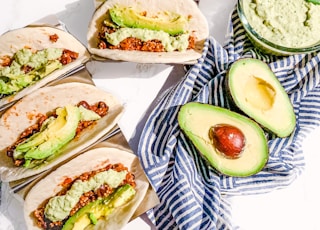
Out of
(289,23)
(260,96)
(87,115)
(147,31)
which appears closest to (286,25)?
(289,23)

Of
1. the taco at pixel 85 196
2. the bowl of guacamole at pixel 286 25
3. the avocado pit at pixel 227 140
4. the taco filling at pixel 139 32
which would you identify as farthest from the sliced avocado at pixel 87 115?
the bowl of guacamole at pixel 286 25

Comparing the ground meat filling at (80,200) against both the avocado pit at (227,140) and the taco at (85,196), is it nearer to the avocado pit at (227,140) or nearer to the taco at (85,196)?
the taco at (85,196)

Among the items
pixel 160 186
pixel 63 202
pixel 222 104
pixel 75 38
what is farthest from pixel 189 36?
pixel 63 202

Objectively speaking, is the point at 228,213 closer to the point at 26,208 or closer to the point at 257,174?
the point at 257,174

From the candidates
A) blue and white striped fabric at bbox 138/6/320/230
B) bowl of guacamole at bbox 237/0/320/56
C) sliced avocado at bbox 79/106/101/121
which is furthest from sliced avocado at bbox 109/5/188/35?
sliced avocado at bbox 79/106/101/121

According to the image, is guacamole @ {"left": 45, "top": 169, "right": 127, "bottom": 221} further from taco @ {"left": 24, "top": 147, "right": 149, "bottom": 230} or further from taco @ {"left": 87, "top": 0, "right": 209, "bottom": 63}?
taco @ {"left": 87, "top": 0, "right": 209, "bottom": 63}

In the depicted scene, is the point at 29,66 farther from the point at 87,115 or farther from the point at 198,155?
the point at 198,155

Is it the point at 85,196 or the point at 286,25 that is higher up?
the point at 286,25

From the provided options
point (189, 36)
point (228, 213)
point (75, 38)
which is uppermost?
point (75, 38)
